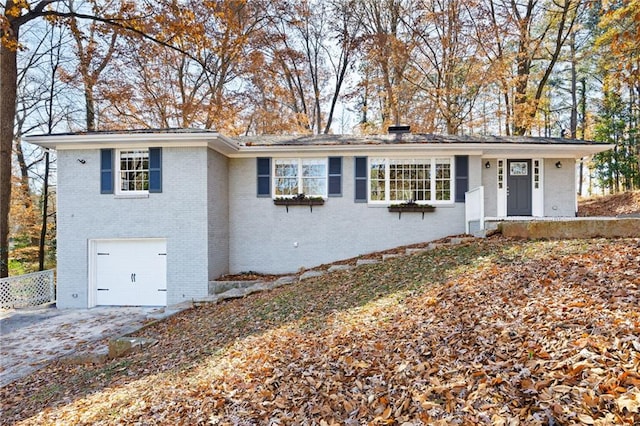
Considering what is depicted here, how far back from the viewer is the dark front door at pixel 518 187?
33.9 ft

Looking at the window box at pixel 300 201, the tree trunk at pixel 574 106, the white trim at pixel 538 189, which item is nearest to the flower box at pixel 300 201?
the window box at pixel 300 201

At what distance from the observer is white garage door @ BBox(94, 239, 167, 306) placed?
29.4 feet

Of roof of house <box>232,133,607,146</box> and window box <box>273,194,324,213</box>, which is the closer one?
roof of house <box>232,133,607,146</box>

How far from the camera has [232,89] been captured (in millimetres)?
16797

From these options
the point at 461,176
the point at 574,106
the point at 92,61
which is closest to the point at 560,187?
the point at 461,176

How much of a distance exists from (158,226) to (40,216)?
10245 mm

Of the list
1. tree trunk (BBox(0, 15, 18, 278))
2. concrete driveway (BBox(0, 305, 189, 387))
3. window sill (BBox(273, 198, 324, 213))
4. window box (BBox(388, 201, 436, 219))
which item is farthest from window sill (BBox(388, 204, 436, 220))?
tree trunk (BBox(0, 15, 18, 278))

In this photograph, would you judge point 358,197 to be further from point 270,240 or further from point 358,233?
point 270,240

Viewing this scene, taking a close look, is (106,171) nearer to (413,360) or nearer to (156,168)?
(156,168)

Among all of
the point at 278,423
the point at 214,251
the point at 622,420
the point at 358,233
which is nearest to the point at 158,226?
the point at 214,251

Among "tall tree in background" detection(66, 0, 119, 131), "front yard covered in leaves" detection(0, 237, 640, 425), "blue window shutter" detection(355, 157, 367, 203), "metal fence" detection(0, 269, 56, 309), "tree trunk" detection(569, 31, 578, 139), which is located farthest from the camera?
"tree trunk" detection(569, 31, 578, 139)

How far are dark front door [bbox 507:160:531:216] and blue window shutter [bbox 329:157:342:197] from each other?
4.92m

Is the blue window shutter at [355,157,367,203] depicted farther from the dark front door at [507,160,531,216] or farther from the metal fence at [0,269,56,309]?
the metal fence at [0,269,56,309]

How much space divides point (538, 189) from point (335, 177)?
586 centimetres
